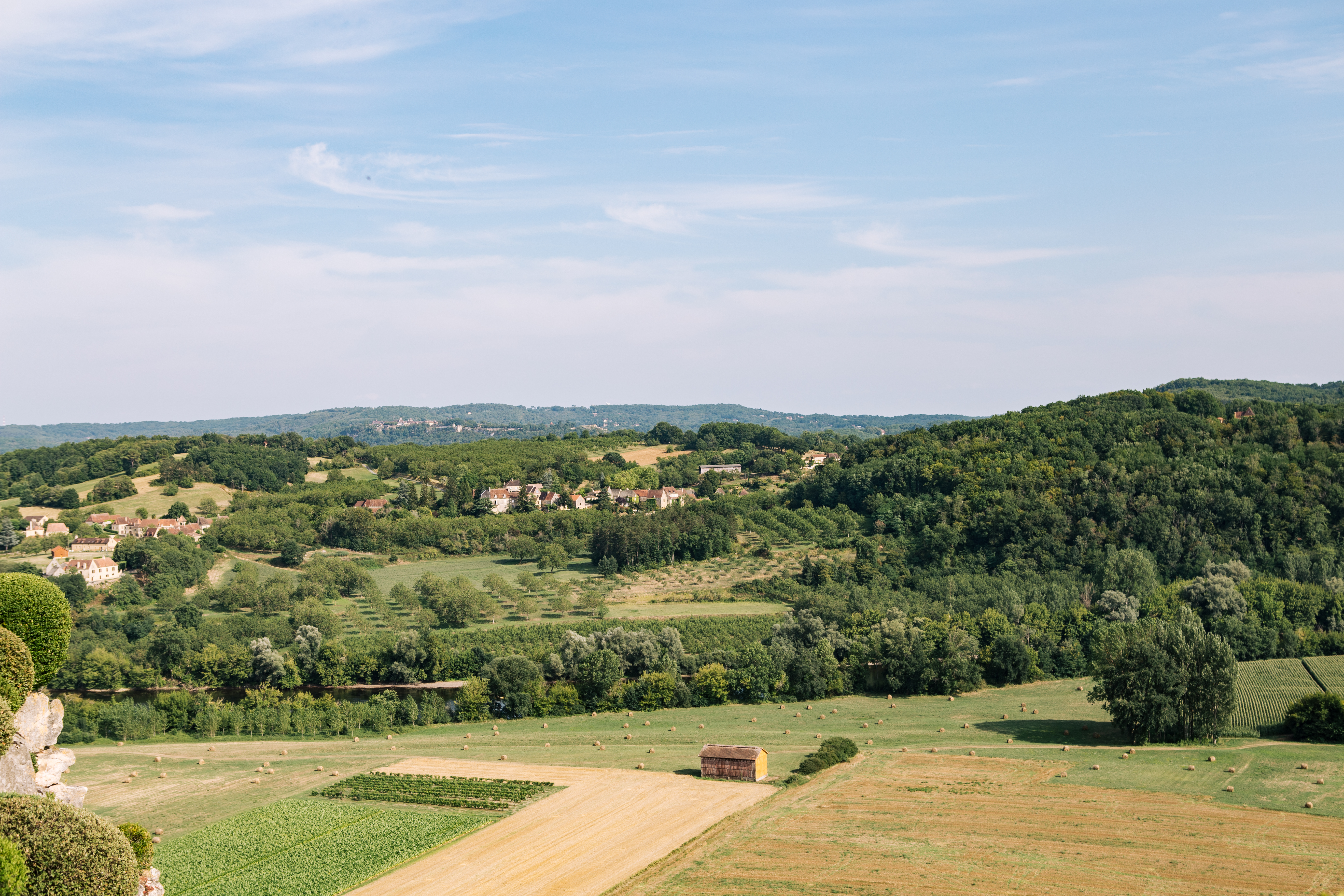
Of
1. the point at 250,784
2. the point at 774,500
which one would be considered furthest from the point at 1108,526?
the point at 250,784

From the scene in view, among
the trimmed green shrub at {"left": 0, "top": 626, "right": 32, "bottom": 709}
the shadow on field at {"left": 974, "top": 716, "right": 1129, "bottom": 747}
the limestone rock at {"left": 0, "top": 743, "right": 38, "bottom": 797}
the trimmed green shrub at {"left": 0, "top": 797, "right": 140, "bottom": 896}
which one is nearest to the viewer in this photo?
the trimmed green shrub at {"left": 0, "top": 797, "right": 140, "bottom": 896}

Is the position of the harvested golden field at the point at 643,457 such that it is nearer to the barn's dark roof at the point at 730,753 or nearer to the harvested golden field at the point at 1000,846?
the barn's dark roof at the point at 730,753

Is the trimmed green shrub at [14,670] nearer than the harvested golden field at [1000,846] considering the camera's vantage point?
Yes

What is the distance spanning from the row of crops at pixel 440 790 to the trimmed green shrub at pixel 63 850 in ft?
86.9

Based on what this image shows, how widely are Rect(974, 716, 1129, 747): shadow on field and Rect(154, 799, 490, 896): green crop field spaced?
107 feet

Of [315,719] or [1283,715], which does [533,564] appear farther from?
[1283,715]

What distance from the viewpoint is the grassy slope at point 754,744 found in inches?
1960

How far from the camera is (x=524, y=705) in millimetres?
72625

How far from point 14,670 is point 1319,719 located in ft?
203

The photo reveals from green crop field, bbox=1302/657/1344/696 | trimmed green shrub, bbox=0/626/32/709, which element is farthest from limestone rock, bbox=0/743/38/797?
green crop field, bbox=1302/657/1344/696

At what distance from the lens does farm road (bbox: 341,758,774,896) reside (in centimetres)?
3922

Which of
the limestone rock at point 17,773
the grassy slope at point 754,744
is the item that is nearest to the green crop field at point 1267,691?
the grassy slope at point 754,744

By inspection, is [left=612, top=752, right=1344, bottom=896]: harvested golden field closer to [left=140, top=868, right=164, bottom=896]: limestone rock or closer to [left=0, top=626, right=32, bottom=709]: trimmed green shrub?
[left=140, top=868, right=164, bottom=896]: limestone rock

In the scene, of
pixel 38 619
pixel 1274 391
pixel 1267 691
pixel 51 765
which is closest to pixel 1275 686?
pixel 1267 691
